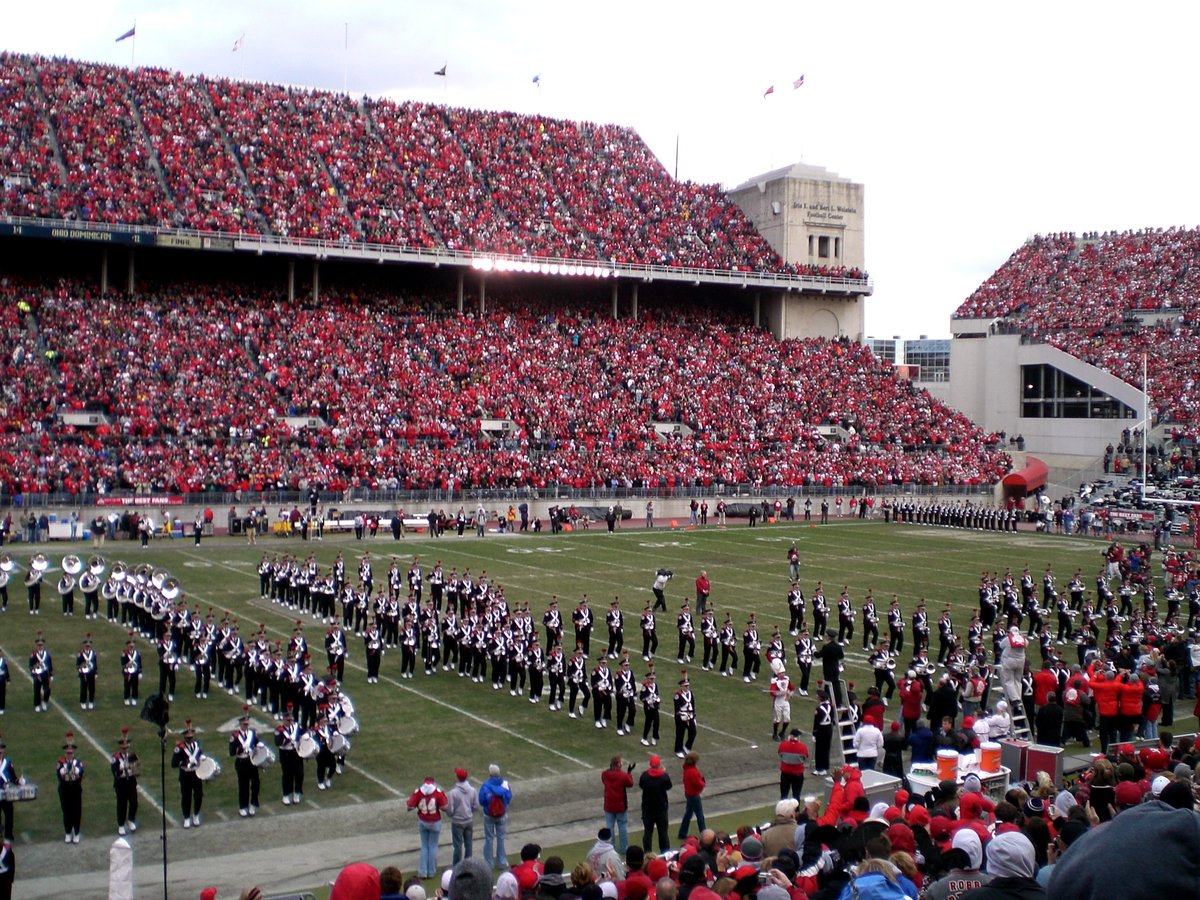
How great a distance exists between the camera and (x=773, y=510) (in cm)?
4244

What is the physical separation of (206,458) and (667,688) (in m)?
23.3

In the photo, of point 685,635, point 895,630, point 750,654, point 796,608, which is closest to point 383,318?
point 796,608

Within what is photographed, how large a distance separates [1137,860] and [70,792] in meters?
11.0

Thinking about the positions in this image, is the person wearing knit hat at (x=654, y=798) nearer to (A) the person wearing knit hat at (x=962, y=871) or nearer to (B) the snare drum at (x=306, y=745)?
(B) the snare drum at (x=306, y=745)

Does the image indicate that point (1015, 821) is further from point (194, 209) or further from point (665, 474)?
point (194, 209)

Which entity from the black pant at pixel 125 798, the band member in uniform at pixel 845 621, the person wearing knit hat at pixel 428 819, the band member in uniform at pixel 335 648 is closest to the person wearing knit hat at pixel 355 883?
the person wearing knit hat at pixel 428 819

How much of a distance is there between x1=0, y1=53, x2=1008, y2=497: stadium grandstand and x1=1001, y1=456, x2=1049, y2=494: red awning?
4.23 ft

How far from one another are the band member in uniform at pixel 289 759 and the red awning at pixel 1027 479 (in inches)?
1546

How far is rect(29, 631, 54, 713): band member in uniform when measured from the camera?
15.5 m

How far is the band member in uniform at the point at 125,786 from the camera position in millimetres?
11180

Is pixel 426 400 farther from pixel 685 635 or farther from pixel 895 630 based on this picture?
pixel 895 630

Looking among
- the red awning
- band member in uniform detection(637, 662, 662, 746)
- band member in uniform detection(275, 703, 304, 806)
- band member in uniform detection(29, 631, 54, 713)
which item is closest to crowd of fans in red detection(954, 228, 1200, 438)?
the red awning

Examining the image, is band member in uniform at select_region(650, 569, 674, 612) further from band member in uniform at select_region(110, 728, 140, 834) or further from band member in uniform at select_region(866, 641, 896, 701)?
band member in uniform at select_region(110, 728, 140, 834)

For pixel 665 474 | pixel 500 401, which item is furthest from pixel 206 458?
pixel 665 474
